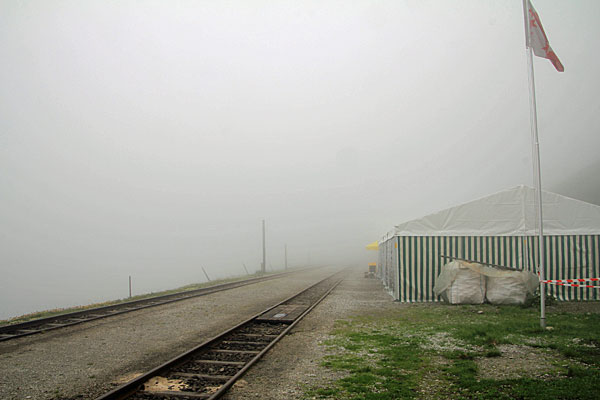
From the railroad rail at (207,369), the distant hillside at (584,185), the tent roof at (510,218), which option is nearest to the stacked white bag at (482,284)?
the tent roof at (510,218)

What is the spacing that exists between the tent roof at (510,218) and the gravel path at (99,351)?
7239 mm

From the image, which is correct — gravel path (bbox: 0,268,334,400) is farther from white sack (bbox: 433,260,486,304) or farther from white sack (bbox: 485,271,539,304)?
white sack (bbox: 485,271,539,304)

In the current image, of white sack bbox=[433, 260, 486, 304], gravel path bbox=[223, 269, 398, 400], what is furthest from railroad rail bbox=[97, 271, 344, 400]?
white sack bbox=[433, 260, 486, 304]

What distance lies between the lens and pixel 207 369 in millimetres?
6371

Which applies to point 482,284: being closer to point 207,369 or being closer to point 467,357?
point 467,357

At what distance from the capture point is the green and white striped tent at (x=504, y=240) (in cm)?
1386

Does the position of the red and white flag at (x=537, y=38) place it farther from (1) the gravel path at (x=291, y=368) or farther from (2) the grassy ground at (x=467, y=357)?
(1) the gravel path at (x=291, y=368)

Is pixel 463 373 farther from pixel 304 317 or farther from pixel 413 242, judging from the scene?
pixel 413 242

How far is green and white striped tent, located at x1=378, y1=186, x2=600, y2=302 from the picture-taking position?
45.5ft

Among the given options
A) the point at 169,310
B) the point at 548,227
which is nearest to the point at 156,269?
the point at 169,310

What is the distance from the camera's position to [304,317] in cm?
1155

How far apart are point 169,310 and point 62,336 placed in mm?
4374

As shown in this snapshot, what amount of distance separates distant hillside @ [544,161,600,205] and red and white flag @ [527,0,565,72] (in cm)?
6645

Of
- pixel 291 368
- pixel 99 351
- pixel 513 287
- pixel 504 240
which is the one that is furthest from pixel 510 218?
pixel 99 351
